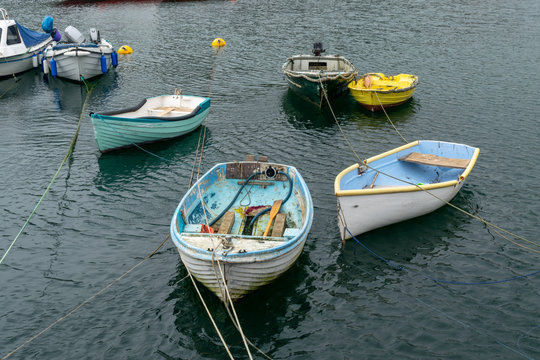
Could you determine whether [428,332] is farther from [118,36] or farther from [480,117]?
[118,36]

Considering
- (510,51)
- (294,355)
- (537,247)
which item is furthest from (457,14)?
(294,355)

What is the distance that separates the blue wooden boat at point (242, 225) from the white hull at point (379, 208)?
130 centimetres

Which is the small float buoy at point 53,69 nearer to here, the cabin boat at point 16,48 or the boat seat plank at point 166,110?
the cabin boat at point 16,48

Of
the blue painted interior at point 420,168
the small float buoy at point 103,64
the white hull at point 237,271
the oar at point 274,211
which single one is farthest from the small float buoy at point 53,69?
the white hull at point 237,271

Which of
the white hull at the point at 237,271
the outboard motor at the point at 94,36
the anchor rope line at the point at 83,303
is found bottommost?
the anchor rope line at the point at 83,303

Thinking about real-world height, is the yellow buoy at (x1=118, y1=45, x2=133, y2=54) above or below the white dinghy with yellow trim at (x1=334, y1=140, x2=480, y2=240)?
above

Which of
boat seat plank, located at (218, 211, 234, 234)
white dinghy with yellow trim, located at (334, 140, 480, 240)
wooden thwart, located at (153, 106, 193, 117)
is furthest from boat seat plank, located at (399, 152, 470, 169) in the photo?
wooden thwart, located at (153, 106, 193, 117)

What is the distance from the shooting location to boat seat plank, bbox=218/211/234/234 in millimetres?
14345

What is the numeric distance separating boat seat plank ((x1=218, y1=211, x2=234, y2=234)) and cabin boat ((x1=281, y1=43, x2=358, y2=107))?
1430 centimetres

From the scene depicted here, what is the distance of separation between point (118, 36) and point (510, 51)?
35.3 m

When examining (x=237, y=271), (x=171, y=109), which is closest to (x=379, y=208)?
(x=237, y=271)

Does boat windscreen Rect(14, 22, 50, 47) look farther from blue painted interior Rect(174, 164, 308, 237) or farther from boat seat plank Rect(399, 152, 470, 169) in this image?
boat seat plank Rect(399, 152, 470, 169)

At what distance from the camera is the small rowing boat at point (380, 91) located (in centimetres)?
2686

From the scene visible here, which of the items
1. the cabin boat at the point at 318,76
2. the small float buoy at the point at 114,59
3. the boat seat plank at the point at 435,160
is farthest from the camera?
the small float buoy at the point at 114,59
